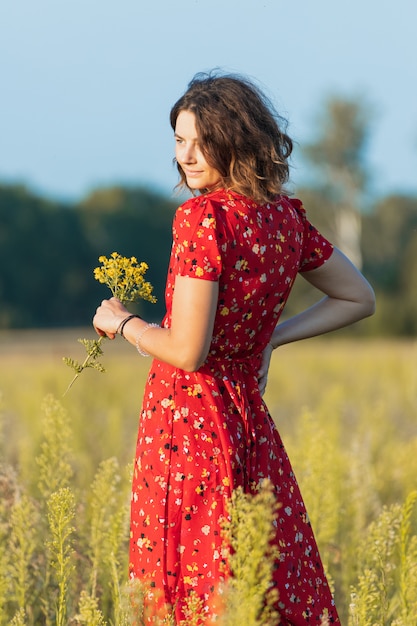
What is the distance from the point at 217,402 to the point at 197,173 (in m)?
0.50

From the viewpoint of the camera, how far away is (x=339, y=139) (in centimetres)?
2956

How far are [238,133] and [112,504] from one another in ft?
6.48

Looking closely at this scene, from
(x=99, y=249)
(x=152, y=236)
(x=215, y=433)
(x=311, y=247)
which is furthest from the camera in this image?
(x=152, y=236)

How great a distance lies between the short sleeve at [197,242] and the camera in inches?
84.2

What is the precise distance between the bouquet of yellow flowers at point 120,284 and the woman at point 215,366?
0.04m

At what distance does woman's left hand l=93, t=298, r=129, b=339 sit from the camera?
2.27m

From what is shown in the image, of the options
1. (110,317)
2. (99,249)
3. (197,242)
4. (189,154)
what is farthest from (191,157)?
(99,249)

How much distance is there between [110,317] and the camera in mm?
2283

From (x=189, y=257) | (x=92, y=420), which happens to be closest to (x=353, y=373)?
(x=92, y=420)

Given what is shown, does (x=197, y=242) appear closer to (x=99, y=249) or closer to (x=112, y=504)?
(x=112, y=504)

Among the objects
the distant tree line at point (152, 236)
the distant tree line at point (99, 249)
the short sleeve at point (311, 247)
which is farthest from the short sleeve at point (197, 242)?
the distant tree line at point (99, 249)

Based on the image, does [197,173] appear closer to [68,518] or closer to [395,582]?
[68,518]

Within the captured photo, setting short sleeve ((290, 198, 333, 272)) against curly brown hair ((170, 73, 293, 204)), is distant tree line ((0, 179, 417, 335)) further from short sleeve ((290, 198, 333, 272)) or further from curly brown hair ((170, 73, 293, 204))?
curly brown hair ((170, 73, 293, 204))

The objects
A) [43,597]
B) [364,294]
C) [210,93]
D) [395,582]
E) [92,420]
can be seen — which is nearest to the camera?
[210,93]
